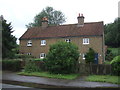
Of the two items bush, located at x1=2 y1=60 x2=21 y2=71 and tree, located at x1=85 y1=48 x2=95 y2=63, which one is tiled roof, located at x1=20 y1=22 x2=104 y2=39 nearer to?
tree, located at x1=85 y1=48 x2=95 y2=63

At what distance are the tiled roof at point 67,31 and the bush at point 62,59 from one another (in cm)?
1153

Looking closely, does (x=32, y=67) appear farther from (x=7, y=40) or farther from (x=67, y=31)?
(x=67, y=31)

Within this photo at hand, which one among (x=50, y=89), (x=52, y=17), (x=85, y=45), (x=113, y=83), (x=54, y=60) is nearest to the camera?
(x=50, y=89)

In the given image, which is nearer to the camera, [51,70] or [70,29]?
[51,70]

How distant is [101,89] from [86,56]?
1702 centimetres

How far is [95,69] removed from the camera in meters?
21.4

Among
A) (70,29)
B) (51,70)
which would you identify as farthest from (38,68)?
(70,29)

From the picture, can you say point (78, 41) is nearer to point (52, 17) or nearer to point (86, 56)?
point (86, 56)

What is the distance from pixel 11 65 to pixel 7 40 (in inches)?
188

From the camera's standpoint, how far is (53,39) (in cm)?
→ 3581

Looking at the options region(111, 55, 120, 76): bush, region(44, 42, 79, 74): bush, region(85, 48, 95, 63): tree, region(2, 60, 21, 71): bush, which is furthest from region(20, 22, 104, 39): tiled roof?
region(2, 60, 21, 71): bush

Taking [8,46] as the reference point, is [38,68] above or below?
below

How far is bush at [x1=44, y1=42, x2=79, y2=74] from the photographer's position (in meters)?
20.8

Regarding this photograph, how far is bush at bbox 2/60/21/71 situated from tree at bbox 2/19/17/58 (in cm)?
242
